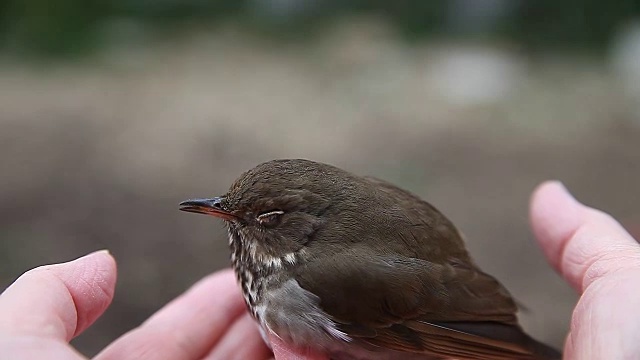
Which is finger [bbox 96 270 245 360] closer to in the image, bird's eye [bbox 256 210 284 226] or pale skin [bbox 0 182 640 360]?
pale skin [bbox 0 182 640 360]

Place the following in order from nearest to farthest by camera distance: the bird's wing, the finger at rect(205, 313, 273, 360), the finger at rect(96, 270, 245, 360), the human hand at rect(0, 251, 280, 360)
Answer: the human hand at rect(0, 251, 280, 360) → the bird's wing → the finger at rect(96, 270, 245, 360) → the finger at rect(205, 313, 273, 360)

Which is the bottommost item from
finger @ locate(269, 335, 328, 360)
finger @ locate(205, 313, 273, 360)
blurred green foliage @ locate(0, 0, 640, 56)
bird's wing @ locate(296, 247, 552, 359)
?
finger @ locate(205, 313, 273, 360)

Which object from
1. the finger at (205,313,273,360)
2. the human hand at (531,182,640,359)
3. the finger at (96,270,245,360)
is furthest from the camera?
the finger at (205,313,273,360)

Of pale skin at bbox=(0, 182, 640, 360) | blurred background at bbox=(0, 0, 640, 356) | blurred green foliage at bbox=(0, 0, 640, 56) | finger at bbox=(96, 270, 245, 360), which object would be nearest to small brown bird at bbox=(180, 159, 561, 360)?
pale skin at bbox=(0, 182, 640, 360)

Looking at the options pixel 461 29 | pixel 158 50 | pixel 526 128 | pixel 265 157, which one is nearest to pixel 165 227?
pixel 265 157

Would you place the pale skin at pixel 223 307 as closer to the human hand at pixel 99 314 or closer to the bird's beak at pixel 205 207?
the human hand at pixel 99 314

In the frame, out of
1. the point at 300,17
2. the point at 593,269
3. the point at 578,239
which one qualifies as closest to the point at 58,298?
the point at 593,269
